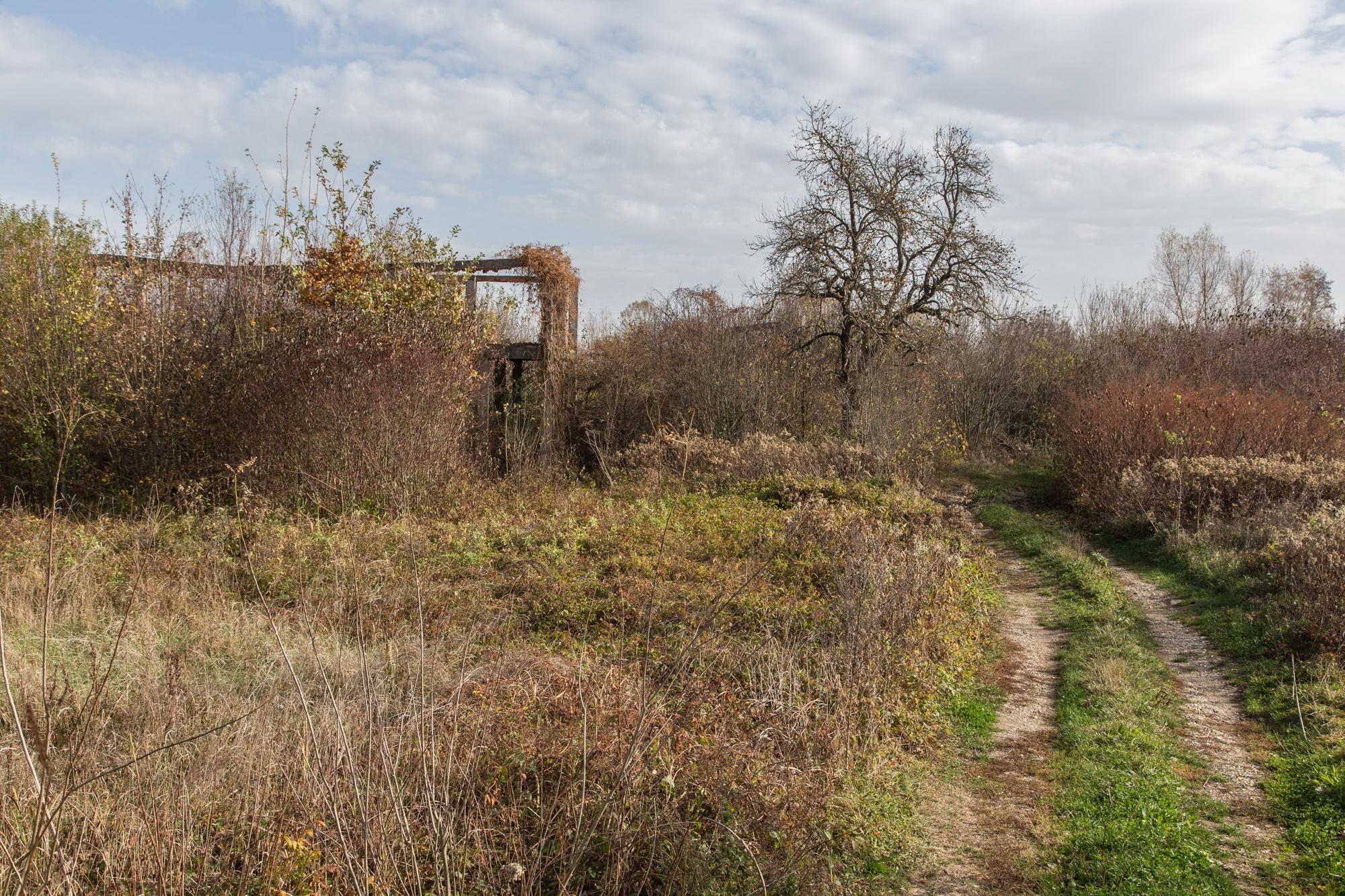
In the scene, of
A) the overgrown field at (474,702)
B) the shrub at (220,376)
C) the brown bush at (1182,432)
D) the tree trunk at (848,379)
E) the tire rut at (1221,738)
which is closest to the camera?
the overgrown field at (474,702)

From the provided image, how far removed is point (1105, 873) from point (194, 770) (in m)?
4.39

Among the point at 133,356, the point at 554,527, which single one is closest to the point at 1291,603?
the point at 554,527

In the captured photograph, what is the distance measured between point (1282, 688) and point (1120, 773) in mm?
2538

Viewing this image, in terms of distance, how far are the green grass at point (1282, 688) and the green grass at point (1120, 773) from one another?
0.50 meters

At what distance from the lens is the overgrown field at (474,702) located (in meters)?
3.46

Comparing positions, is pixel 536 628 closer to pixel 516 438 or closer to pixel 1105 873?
pixel 1105 873

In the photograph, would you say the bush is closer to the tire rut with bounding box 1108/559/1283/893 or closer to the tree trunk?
the tire rut with bounding box 1108/559/1283/893

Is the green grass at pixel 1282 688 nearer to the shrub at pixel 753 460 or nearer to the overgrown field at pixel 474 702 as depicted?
the overgrown field at pixel 474 702

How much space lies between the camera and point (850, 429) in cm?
1730


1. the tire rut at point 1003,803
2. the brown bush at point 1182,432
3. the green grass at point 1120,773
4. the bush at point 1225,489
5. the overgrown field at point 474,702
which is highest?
the brown bush at point 1182,432

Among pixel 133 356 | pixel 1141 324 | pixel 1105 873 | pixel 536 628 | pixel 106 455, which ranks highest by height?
pixel 1141 324

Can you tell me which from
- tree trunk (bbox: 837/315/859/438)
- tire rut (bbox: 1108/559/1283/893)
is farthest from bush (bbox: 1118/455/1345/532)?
tree trunk (bbox: 837/315/859/438)

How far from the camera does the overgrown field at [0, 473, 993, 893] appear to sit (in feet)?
11.3

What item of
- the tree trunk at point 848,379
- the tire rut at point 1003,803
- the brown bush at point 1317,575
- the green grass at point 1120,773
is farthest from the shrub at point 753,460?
the tire rut at point 1003,803
